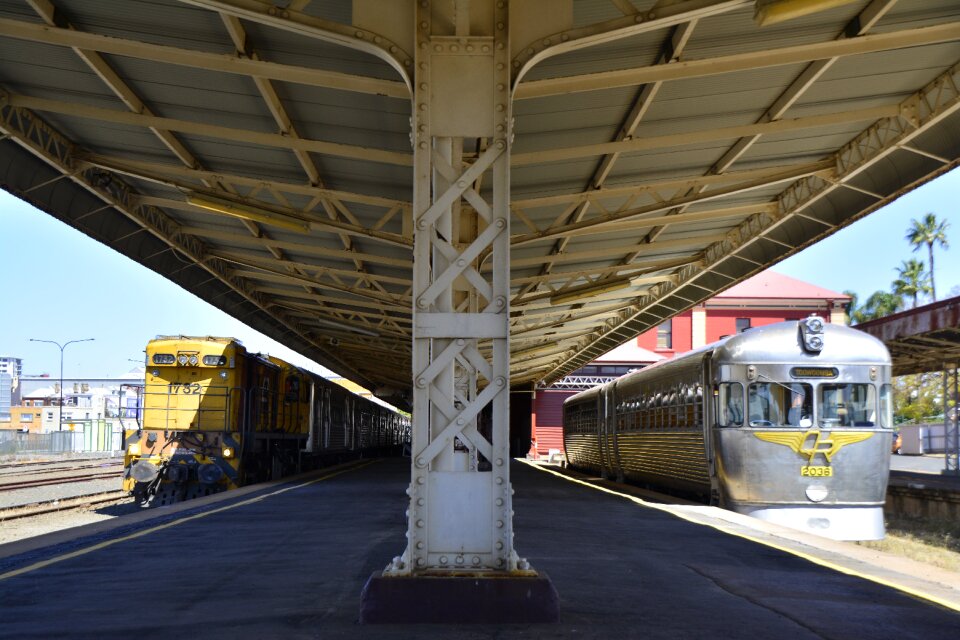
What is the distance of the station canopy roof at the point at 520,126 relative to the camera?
9508mm

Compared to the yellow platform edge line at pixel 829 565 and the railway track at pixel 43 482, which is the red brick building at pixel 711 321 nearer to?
the railway track at pixel 43 482

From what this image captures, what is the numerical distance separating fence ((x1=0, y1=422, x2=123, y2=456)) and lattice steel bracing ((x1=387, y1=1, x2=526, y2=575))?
42353 millimetres

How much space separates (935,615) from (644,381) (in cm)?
1354

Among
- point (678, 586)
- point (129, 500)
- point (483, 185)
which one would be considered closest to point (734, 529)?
point (678, 586)

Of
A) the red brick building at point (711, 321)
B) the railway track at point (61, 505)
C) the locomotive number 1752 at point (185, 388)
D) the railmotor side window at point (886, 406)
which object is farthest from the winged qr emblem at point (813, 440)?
the red brick building at point (711, 321)

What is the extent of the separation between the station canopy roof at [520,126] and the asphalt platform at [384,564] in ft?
12.4

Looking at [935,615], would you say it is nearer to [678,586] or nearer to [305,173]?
[678,586]

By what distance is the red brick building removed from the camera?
50750mm

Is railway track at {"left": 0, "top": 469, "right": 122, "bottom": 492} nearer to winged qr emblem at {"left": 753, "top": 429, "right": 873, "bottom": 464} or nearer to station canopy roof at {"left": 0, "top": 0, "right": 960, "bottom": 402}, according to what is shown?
station canopy roof at {"left": 0, "top": 0, "right": 960, "bottom": 402}

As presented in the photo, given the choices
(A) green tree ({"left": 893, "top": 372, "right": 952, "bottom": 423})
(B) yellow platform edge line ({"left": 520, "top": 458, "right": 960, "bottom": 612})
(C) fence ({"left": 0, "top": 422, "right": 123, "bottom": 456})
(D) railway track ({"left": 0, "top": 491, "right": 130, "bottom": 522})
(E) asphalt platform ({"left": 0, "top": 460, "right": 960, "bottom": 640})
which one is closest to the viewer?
(E) asphalt platform ({"left": 0, "top": 460, "right": 960, "bottom": 640})

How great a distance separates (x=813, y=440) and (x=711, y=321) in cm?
4097

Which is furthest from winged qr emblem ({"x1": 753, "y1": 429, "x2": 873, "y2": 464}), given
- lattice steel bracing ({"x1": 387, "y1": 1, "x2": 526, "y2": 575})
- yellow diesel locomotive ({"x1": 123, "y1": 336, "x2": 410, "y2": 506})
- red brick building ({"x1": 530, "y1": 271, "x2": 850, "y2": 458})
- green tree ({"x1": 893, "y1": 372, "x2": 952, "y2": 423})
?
green tree ({"x1": 893, "y1": 372, "x2": 952, "y2": 423})

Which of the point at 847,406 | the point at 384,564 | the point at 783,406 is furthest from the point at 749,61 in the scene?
the point at 847,406

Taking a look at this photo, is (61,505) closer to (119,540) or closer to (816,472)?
(119,540)
